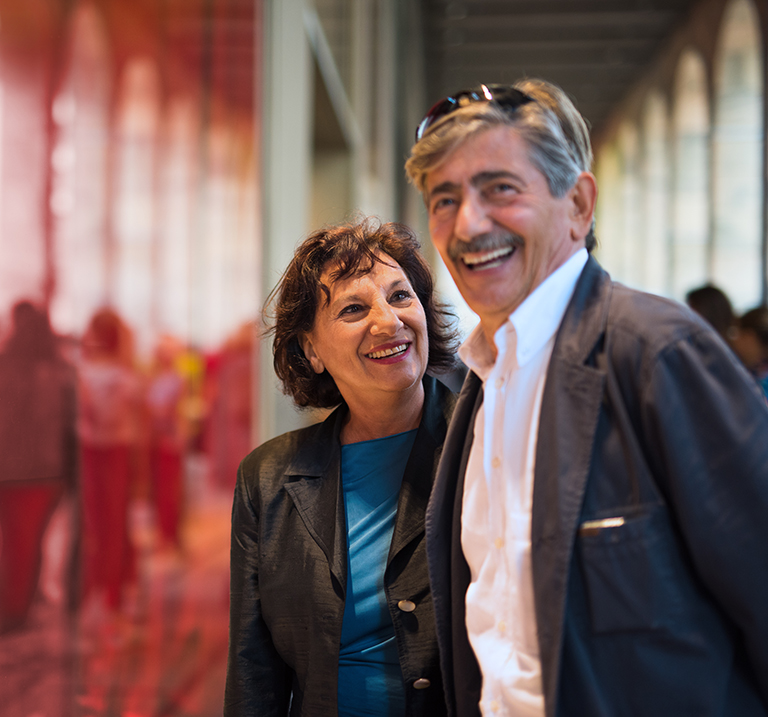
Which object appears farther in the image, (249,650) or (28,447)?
(249,650)

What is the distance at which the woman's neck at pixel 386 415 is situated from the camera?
1.88 meters

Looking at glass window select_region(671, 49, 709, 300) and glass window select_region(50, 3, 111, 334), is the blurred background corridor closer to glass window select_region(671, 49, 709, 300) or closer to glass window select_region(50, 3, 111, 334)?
glass window select_region(50, 3, 111, 334)

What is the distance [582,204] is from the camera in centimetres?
132

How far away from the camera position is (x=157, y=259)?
94.2 inches

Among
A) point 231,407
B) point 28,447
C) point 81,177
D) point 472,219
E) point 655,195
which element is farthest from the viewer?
point 655,195

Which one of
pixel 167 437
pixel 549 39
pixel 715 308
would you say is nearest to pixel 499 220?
pixel 167 437

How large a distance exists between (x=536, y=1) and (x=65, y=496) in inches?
527

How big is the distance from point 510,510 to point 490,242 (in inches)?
17.9

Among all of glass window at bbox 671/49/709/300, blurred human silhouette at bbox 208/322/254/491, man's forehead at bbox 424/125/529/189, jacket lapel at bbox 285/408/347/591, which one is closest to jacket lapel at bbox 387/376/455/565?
jacket lapel at bbox 285/408/347/591

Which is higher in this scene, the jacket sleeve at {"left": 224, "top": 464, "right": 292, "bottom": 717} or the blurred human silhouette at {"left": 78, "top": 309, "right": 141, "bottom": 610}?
the blurred human silhouette at {"left": 78, "top": 309, "right": 141, "bottom": 610}

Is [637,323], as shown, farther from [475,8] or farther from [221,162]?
[475,8]

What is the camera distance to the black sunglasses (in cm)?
127

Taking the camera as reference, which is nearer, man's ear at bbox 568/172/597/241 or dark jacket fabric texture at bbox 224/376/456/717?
man's ear at bbox 568/172/597/241

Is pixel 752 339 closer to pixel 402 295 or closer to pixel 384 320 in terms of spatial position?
pixel 402 295
